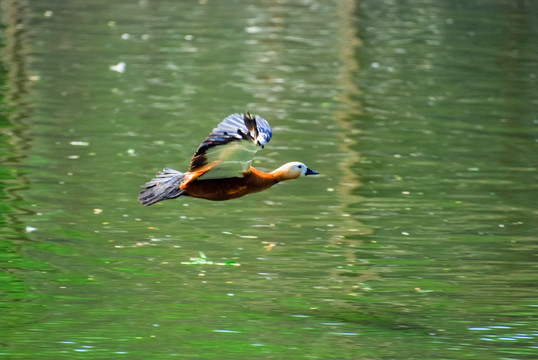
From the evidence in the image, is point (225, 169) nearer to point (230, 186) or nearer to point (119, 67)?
point (230, 186)

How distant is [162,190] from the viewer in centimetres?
866

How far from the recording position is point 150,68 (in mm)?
21312

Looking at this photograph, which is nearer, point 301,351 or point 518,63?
point 301,351

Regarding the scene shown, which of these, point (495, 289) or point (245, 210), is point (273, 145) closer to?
point (245, 210)

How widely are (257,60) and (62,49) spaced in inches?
146

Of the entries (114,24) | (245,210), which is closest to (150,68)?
(114,24)

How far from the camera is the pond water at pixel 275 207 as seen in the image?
29.7 ft

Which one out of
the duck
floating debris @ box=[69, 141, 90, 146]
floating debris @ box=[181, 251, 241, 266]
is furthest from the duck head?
floating debris @ box=[69, 141, 90, 146]

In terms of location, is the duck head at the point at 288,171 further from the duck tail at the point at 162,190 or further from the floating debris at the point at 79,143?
the floating debris at the point at 79,143

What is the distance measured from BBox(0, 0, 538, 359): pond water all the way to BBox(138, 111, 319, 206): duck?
106 cm

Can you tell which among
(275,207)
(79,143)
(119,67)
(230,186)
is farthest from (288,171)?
(119,67)

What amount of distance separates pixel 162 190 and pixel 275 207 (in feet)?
14.0

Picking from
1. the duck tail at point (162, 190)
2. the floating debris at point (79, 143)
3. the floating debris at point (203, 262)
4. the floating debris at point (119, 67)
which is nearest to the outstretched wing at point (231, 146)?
the duck tail at point (162, 190)

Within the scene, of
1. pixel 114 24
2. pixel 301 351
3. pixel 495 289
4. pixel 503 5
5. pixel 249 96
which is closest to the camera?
pixel 301 351
